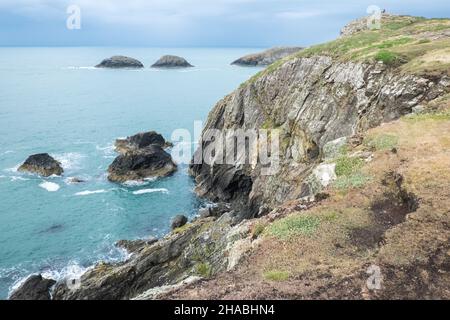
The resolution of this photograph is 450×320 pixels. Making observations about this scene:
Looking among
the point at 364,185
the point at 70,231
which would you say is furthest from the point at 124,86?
the point at 364,185

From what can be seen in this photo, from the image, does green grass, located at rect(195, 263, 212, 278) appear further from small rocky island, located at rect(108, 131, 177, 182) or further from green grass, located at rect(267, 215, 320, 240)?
small rocky island, located at rect(108, 131, 177, 182)

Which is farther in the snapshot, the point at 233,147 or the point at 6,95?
the point at 6,95

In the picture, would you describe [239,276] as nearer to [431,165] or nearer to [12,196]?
[431,165]

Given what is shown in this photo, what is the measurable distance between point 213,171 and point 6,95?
13067cm

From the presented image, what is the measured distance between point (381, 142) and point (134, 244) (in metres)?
36.8

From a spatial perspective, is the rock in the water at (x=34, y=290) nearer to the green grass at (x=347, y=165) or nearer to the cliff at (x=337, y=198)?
the cliff at (x=337, y=198)

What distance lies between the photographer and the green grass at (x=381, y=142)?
97.2ft

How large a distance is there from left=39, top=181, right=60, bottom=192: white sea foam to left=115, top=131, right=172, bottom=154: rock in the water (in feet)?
68.0

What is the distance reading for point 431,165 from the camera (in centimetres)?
2472

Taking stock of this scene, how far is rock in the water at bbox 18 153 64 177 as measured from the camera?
3223 inches

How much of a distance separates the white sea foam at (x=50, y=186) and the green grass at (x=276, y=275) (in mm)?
64953

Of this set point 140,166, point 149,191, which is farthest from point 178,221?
point 140,166

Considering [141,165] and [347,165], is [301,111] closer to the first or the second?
[347,165]

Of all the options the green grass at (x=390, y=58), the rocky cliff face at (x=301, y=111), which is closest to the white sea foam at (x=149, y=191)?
the rocky cliff face at (x=301, y=111)
